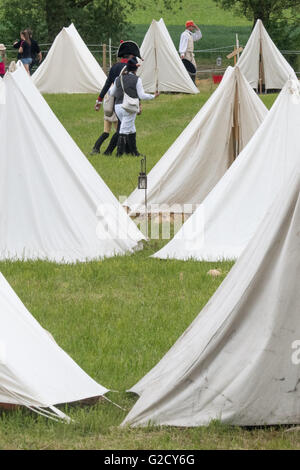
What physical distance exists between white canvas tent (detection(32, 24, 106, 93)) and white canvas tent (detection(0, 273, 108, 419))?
21814 millimetres

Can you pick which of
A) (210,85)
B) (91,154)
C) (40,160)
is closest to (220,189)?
(40,160)

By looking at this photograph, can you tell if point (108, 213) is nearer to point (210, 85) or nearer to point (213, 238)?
point (213, 238)

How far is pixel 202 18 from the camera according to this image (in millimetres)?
66500

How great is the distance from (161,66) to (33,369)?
2306 cm

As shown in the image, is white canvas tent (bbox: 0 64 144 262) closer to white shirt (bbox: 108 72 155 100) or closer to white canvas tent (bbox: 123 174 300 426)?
white canvas tent (bbox: 123 174 300 426)

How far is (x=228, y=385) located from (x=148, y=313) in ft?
9.54

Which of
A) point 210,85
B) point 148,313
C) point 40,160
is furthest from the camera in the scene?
point 210,85

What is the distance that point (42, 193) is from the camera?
32.2ft

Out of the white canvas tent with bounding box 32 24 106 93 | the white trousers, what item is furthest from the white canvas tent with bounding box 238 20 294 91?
the white trousers

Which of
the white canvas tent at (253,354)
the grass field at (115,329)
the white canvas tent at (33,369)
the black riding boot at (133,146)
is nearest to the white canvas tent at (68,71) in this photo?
the black riding boot at (133,146)

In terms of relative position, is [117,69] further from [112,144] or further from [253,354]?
[253,354]

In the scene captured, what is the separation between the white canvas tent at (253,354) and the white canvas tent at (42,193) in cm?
454

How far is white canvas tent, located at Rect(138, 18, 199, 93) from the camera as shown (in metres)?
27.5

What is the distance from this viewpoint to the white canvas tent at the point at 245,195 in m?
9.90
